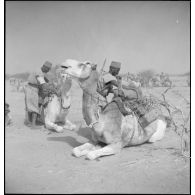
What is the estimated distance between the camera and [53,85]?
9.16 metres

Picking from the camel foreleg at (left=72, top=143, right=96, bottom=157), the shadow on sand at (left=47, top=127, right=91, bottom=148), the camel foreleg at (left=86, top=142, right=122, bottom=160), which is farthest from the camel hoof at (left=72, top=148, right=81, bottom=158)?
the shadow on sand at (left=47, top=127, right=91, bottom=148)

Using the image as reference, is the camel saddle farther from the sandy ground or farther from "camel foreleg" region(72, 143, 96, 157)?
"camel foreleg" region(72, 143, 96, 157)

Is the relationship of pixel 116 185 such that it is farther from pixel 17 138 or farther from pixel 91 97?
pixel 17 138

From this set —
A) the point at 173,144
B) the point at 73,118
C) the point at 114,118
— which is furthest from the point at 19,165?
the point at 73,118

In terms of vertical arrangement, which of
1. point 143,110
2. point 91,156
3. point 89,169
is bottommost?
point 89,169

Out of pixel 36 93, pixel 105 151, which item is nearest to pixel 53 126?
pixel 36 93

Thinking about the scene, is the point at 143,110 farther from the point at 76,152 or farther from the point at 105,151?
the point at 76,152

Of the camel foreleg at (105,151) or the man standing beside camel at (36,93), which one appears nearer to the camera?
the camel foreleg at (105,151)

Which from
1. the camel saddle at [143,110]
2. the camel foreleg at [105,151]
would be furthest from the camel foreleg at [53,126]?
the camel foreleg at [105,151]

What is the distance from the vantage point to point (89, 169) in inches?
225

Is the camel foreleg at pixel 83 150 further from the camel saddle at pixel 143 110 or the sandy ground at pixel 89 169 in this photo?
the camel saddle at pixel 143 110

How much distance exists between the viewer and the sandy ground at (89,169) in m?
4.95

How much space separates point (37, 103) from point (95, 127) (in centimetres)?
339

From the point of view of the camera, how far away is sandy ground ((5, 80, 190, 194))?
16.2 feet
